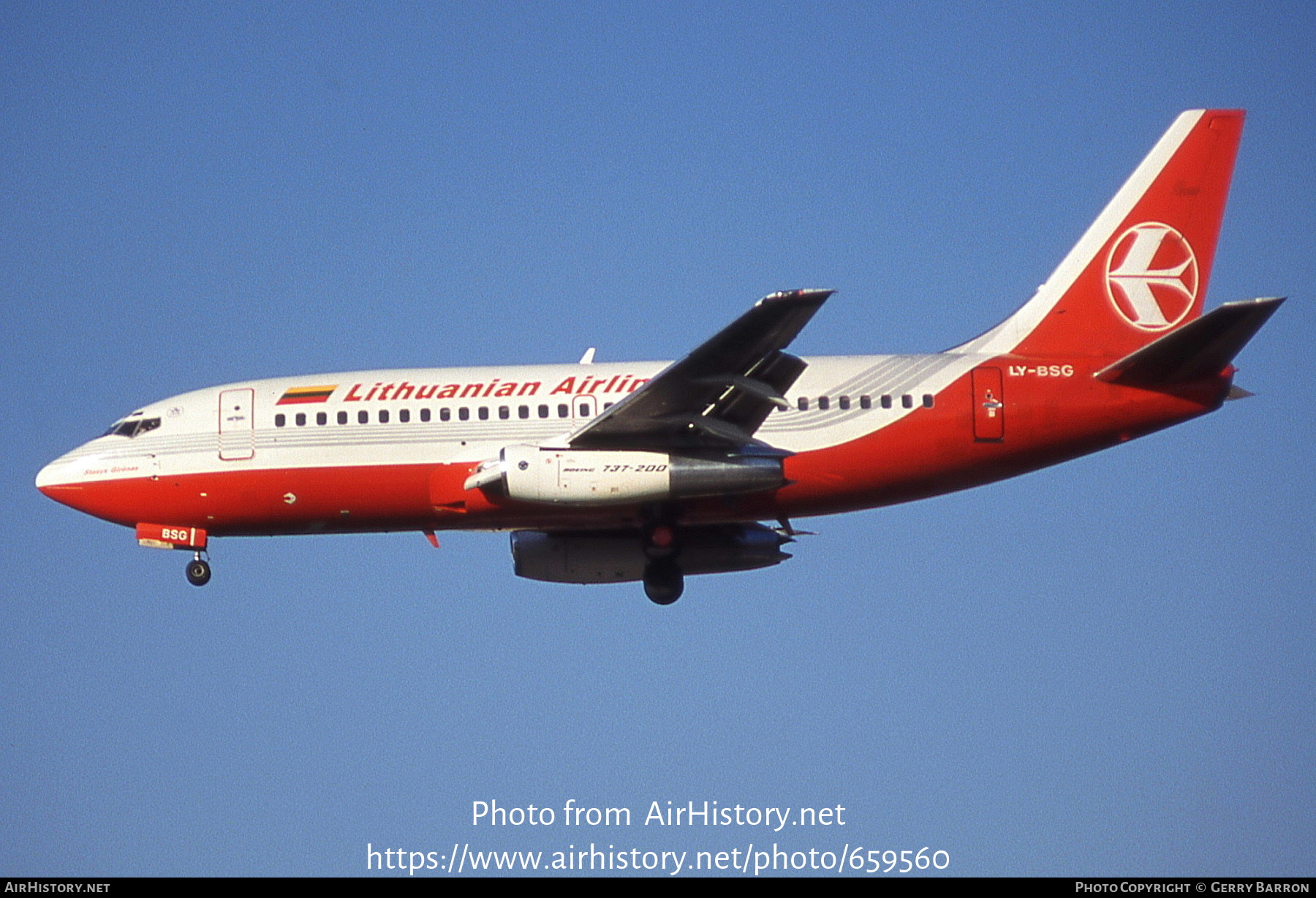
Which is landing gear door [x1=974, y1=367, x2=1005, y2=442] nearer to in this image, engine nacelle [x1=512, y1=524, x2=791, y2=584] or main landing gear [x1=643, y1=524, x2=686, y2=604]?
engine nacelle [x1=512, y1=524, x2=791, y2=584]

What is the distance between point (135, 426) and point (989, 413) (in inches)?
676

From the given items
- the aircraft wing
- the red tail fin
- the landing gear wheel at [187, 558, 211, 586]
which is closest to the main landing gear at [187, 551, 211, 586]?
the landing gear wheel at [187, 558, 211, 586]

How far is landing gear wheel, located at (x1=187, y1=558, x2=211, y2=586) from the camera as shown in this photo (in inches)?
1302

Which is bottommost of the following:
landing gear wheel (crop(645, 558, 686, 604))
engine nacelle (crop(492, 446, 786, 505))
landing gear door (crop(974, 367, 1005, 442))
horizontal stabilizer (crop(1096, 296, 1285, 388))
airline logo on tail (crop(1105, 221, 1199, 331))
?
landing gear wheel (crop(645, 558, 686, 604))

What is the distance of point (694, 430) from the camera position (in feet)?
100

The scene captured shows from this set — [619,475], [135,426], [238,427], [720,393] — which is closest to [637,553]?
[619,475]

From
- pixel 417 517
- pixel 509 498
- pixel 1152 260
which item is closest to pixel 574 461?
pixel 509 498

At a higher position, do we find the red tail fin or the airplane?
the red tail fin

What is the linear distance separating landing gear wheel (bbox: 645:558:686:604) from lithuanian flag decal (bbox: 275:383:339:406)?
7.34m

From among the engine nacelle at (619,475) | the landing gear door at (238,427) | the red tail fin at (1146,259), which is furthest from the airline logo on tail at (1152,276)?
the landing gear door at (238,427)

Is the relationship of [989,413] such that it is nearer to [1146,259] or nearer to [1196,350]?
[1196,350]

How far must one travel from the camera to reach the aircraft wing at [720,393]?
2727 centimetres

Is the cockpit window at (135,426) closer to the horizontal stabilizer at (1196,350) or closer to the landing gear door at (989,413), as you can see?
the landing gear door at (989,413)

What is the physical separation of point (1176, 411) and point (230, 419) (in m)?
18.3
